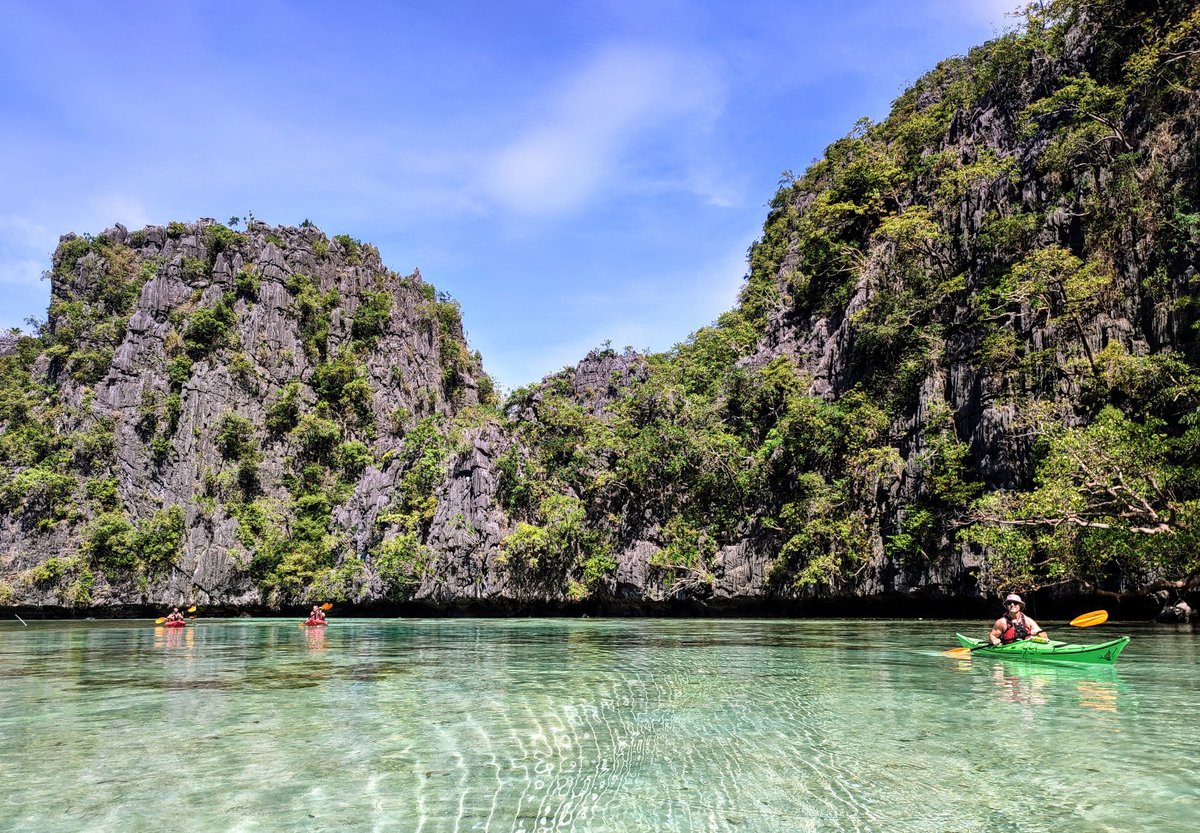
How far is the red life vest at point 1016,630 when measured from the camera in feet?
36.3

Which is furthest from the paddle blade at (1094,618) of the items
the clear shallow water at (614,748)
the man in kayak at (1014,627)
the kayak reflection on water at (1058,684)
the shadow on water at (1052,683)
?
the kayak reflection on water at (1058,684)

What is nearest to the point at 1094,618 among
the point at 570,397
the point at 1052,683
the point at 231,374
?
the point at 1052,683

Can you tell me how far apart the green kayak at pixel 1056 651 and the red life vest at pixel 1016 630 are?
0.27 meters

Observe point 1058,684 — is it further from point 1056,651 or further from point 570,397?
point 570,397

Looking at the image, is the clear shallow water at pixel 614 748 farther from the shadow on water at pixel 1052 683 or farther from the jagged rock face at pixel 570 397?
the jagged rock face at pixel 570 397

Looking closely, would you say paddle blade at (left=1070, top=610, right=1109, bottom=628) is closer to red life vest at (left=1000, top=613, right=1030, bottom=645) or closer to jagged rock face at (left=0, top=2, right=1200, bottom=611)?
red life vest at (left=1000, top=613, right=1030, bottom=645)

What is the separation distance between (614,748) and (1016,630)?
8014mm

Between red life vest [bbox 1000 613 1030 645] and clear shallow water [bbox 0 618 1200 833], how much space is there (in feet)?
1.72

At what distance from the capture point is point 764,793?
474 cm

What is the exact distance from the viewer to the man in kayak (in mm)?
11055

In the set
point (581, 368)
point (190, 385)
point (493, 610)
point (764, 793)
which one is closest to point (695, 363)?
point (581, 368)

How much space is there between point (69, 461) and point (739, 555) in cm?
3793

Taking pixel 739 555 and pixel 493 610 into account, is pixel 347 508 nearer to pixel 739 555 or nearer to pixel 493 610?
pixel 493 610

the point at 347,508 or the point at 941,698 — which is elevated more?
Answer: the point at 347,508
